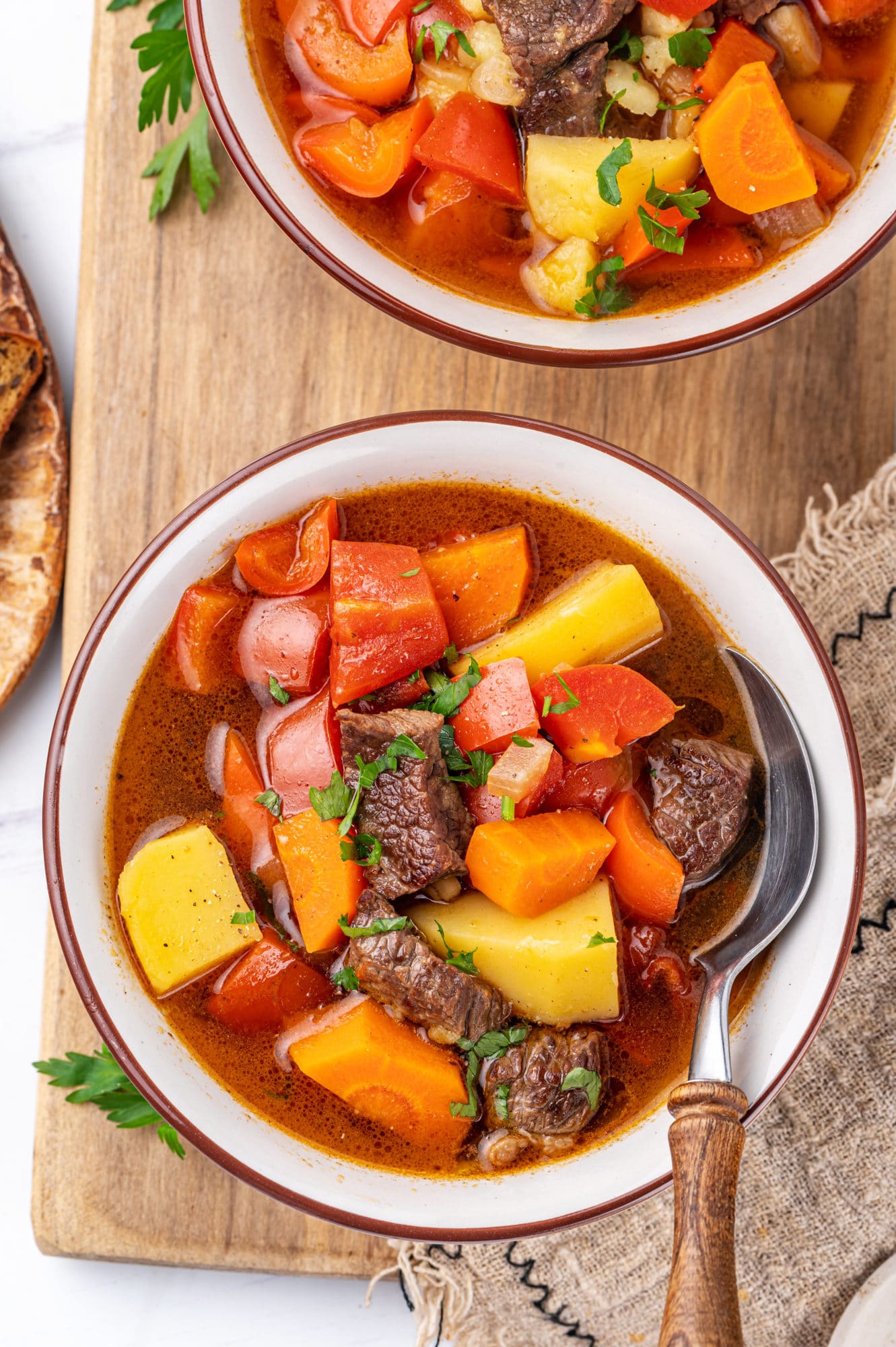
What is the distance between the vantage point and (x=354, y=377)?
117 inches

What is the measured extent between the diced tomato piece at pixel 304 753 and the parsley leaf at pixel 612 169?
1.18 meters

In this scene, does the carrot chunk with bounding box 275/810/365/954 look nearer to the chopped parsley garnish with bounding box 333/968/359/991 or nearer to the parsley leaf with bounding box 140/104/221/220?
the chopped parsley garnish with bounding box 333/968/359/991

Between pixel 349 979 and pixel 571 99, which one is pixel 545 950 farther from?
pixel 571 99

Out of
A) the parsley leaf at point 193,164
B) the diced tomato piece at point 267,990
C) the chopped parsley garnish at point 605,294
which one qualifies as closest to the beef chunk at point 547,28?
the chopped parsley garnish at point 605,294

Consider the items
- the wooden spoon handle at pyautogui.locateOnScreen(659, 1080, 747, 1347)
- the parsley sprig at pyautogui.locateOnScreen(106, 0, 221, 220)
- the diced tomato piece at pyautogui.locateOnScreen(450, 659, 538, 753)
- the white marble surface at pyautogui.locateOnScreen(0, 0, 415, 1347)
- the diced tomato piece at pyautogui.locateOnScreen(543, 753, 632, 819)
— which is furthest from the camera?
the white marble surface at pyautogui.locateOnScreen(0, 0, 415, 1347)

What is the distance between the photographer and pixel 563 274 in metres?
2.50

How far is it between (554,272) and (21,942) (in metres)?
2.25

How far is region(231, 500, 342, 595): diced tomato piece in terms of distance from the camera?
2484mm

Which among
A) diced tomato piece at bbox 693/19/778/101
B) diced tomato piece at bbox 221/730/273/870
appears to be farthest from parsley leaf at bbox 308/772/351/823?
diced tomato piece at bbox 693/19/778/101

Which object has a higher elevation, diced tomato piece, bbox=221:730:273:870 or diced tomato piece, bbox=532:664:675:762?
diced tomato piece, bbox=532:664:675:762

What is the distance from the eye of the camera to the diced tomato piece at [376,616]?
7.88 feet

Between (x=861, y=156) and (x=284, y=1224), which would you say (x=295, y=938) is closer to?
(x=284, y=1224)

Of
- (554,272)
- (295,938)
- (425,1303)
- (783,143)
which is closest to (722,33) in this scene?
(783,143)

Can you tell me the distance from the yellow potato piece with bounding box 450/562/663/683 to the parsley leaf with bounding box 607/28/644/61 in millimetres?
1064
